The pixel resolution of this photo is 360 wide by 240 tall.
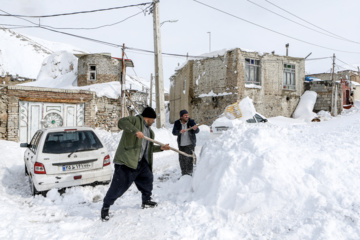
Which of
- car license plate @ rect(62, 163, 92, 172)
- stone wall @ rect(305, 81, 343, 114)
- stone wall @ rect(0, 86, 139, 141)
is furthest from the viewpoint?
stone wall @ rect(305, 81, 343, 114)

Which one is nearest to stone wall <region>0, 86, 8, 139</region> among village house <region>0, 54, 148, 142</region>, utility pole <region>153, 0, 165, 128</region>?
village house <region>0, 54, 148, 142</region>

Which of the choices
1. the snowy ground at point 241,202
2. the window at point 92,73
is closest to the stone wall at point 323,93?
the snowy ground at point 241,202

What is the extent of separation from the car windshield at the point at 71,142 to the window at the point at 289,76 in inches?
716

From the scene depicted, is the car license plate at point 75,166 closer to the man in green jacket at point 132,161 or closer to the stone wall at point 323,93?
the man in green jacket at point 132,161

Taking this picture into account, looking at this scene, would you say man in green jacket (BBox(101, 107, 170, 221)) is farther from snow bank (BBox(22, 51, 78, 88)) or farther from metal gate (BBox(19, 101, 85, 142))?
snow bank (BBox(22, 51, 78, 88))

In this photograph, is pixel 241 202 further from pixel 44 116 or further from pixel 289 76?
pixel 289 76

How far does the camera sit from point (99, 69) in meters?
23.6

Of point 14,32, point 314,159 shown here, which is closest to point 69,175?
point 314,159

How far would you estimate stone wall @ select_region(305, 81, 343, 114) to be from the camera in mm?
20562

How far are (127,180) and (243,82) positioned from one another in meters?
15.6

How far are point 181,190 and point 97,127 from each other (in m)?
12.3

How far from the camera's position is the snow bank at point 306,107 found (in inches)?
761

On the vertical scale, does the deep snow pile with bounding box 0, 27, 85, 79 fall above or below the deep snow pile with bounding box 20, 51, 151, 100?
above

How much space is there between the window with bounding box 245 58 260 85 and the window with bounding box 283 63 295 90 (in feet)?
9.54
